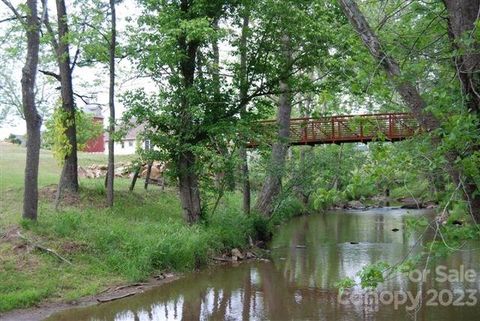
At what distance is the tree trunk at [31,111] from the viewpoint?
1176 cm

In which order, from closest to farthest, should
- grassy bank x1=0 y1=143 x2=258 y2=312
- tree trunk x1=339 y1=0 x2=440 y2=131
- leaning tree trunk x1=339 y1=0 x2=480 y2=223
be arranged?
leaning tree trunk x1=339 y1=0 x2=480 y2=223 < tree trunk x1=339 y1=0 x2=440 y2=131 < grassy bank x1=0 y1=143 x2=258 y2=312

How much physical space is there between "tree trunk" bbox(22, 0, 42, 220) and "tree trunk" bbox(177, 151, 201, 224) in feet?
14.9

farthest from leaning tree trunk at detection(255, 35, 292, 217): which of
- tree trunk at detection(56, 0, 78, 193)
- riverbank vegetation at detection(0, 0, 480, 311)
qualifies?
tree trunk at detection(56, 0, 78, 193)

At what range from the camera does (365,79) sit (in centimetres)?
607

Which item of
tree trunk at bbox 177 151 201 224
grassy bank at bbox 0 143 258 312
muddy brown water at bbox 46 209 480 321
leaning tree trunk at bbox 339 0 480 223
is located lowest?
muddy brown water at bbox 46 209 480 321

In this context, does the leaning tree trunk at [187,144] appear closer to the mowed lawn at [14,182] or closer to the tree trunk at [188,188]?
the tree trunk at [188,188]

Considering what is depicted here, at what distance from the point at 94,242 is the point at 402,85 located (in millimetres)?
8639

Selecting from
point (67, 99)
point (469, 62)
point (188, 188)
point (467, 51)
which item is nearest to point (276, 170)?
point (188, 188)

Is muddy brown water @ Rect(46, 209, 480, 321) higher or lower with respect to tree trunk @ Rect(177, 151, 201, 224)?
lower

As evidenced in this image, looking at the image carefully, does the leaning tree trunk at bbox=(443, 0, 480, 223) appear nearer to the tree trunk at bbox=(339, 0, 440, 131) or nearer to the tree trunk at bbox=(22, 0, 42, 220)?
the tree trunk at bbox=(339, 0, 440, 131)

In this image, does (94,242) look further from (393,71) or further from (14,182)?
(393,71)

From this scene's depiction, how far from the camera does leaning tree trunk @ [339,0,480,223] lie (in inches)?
214

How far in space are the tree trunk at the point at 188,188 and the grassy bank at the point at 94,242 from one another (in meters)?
0.44

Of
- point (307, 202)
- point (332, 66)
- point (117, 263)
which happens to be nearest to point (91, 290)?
point (117, 263)
